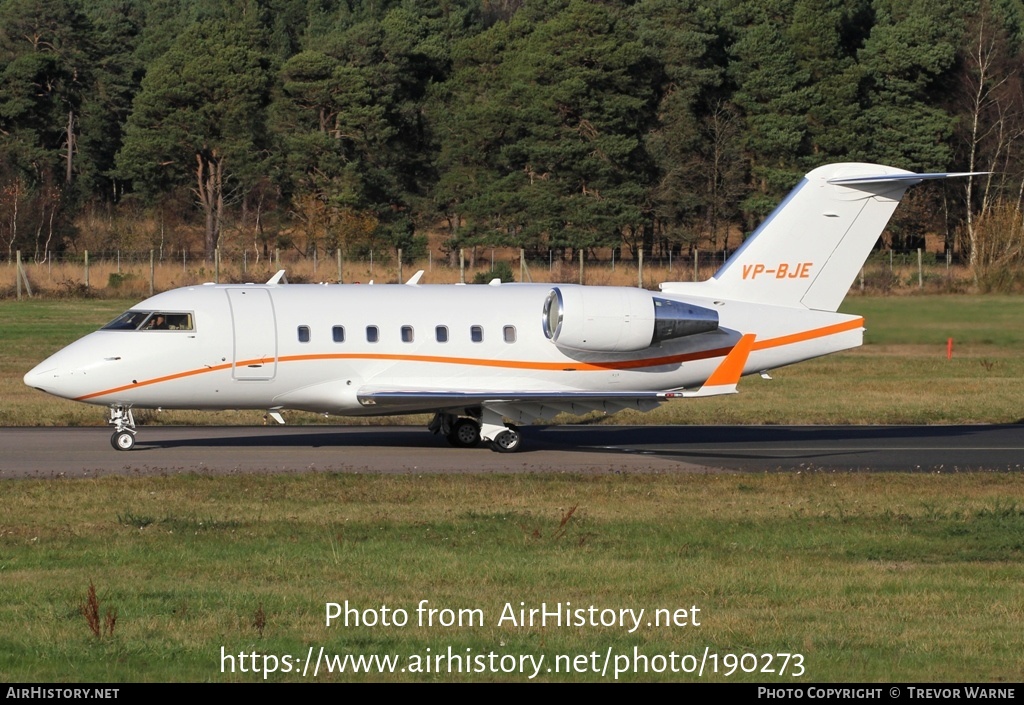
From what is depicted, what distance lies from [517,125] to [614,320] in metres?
51.6

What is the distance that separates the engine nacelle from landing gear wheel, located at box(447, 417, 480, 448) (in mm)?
2334

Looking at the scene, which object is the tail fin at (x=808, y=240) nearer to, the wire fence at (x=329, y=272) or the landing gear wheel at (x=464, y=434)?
the landing gear wheel at (x=464, y=434)

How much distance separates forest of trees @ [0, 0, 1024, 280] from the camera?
7194cm

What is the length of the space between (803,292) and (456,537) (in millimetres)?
10974

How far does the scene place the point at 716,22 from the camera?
7831 cm

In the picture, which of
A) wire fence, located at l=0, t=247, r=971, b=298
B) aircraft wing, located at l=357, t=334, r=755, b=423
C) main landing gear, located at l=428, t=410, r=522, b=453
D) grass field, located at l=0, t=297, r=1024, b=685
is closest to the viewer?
grass field, located at l=0, t=297, r=1024, b=685

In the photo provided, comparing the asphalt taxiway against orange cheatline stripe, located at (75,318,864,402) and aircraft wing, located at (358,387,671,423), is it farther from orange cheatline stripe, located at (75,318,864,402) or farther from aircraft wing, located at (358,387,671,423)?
orange cheatline stripe, located at (75,318,864,402)

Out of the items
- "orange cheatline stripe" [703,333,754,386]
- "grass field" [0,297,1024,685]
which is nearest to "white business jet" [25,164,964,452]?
"orange cheatline stripe" [703,333,754,386]

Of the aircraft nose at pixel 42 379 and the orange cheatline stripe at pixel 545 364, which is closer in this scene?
the aircraft nose at pixel 42 379

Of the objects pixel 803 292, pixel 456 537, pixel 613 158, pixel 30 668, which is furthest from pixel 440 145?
pixel 30 668

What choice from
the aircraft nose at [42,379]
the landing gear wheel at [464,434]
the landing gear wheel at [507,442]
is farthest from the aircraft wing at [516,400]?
the aircraft nose at [42,379]

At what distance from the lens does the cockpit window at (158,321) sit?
22578mm

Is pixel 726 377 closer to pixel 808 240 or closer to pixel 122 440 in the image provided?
pixel 808 240

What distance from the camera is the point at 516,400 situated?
22844 mm
